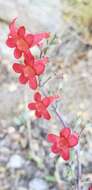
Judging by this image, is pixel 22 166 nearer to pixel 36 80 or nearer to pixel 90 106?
pixel 90 106

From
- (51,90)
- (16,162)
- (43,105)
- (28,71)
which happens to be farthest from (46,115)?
(16,162)

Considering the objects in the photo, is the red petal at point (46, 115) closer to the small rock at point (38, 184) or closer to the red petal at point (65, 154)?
the red petal at point (65, 154)

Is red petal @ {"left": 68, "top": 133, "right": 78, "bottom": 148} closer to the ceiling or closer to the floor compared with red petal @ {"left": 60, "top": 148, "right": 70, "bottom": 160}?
closer to the ceiling

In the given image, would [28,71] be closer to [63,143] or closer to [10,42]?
[10,42]

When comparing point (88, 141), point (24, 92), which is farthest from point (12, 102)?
point (88, 141)

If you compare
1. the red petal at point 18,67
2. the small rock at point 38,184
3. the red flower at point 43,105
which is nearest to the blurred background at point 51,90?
the small rock at point 38,184

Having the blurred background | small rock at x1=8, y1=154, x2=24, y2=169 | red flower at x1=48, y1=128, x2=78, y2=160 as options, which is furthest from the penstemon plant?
small rock at x1=8, y1=154, x2=24, y2=169

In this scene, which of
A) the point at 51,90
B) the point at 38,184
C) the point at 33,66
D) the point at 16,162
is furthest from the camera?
the point at 16,162

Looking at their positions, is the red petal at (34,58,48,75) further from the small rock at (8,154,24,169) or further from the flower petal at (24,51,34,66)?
the small rock at (8,154,24,169)
